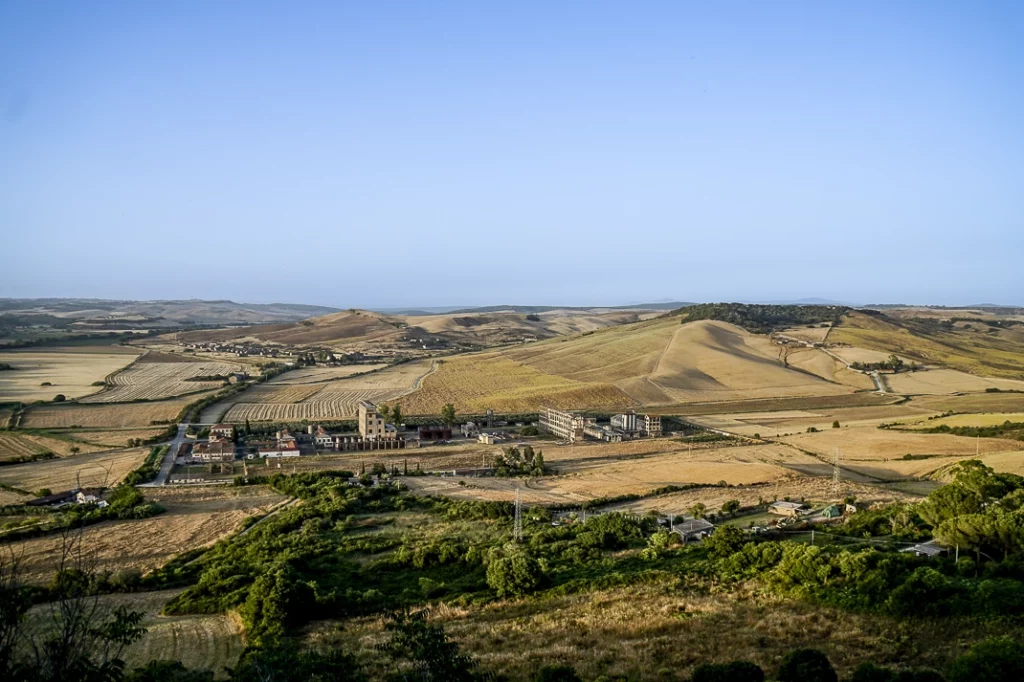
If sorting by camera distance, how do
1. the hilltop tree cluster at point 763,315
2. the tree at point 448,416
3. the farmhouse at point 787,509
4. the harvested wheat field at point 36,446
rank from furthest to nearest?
the hilltop tree cluster at point 763,315 → the tree at point 448,416 → the harvested wheat field at point 36,446 → the farmhouse at point 787,509

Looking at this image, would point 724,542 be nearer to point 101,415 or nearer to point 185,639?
point 185,639

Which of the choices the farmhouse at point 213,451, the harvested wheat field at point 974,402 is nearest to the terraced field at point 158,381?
the farmhouse at point 213,451

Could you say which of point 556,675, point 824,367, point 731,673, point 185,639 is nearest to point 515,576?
point 185,639

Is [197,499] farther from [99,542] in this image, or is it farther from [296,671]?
[296,671]

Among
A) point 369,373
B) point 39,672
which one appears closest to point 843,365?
point 369,373

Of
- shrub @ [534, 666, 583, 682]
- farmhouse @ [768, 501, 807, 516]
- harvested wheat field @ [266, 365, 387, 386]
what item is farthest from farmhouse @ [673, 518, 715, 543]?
harvested wheat field @ [266, 365, 387, 386]

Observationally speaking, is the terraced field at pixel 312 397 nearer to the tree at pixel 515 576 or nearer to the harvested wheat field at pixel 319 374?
the harvested wheat field at pixel 319 374
